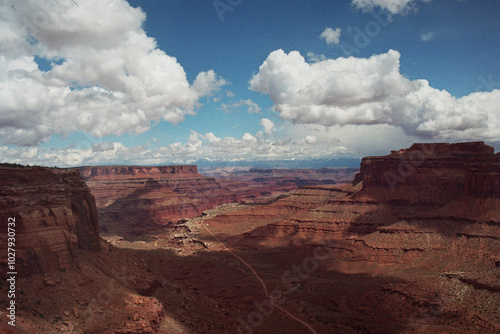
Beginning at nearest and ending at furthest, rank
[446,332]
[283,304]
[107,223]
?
1. [446,332]
2. [283,304]
3. [107,223]

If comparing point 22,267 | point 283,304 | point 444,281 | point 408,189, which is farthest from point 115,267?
point 408,189

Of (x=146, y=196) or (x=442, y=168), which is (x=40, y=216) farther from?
(x=146, y=196)

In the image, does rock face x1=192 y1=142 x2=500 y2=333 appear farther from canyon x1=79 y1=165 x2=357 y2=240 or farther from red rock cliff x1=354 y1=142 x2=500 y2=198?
canyon x1=79 y1=165 x2=357 y2=240

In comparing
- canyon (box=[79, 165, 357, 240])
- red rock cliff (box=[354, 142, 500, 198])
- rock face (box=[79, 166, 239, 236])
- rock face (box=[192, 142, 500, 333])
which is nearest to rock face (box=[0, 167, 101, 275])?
rock face (box=[192, 142, 500, 333])

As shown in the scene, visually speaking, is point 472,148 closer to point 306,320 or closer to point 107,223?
point 306,320

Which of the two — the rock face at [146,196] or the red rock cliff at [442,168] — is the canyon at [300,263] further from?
the rock face at [146,196]

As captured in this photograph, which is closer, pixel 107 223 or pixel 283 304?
pixel 283 304
